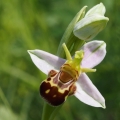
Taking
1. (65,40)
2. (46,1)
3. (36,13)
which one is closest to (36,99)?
(36,13)

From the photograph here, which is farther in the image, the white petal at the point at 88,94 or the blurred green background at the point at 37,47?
the blurred green background at the point at 37,47

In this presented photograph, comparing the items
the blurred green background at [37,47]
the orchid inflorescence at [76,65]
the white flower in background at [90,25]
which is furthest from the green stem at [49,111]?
the blurred green background at [37,47]

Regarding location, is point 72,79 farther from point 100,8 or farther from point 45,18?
point 45,18

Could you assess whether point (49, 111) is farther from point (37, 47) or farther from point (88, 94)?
point (37, 47)

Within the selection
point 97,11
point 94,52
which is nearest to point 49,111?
point 94,52

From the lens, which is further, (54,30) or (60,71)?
(54,30)

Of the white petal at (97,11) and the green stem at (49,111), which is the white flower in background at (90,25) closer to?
the white petal at (97,11)
